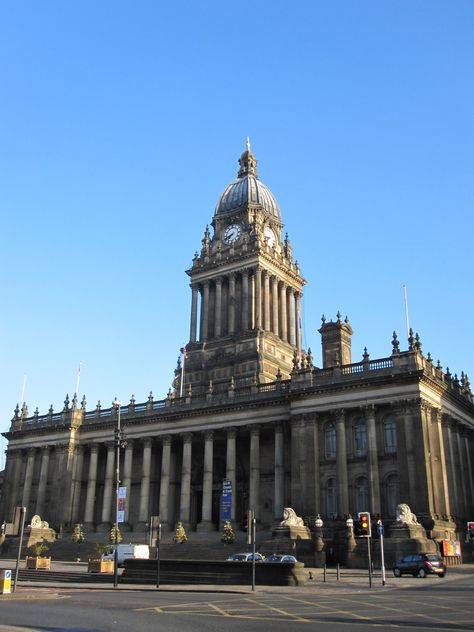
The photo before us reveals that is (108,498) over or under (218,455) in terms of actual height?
under

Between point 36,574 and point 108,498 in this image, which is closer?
point 36,574

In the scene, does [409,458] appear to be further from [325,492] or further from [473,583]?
[473,583]

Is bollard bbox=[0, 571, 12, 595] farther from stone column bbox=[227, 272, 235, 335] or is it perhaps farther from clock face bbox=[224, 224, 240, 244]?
clock face bbox=[224, 224, 240, 244]

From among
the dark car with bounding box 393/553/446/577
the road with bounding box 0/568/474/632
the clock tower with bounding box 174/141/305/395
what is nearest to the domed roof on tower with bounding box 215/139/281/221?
the clock tower with bounding box 174/141/305/395

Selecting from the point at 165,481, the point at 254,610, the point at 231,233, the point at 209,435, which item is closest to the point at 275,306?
the point at 231,233

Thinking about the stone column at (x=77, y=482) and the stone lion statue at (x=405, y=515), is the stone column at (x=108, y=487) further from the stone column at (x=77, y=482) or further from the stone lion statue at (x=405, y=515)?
→ the stone lion statue at (x=405, y=515)

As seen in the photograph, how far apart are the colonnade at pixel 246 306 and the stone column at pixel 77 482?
2198cm

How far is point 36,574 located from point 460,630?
37.9m

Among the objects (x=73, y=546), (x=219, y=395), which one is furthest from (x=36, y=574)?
(x=219, y=395)

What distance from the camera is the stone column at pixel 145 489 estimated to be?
7366cm

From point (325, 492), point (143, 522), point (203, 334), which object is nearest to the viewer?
point (325, 492)

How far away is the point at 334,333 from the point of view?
→ 80.8 metres

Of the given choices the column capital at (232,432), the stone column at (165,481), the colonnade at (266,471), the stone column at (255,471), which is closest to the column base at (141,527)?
the colonnade at (266,471)

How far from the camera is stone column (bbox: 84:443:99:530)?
7756cm
